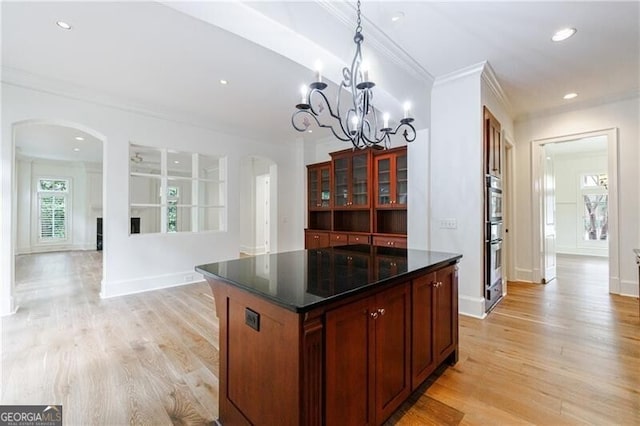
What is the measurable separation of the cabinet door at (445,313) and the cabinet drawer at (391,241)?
82.9 inches

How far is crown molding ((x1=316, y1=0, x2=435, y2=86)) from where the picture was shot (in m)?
2.13

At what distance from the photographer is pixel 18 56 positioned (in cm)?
293

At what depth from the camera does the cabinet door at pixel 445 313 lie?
1909 millimetres

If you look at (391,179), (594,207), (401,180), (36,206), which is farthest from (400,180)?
(36,206)

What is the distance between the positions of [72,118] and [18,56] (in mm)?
848

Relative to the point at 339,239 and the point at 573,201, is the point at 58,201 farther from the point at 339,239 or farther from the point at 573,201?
the point at 573,201

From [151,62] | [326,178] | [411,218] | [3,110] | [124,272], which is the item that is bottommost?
[124,272]

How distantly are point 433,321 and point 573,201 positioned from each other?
8.66 metres

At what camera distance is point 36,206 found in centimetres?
810

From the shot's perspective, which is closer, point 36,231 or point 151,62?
point 151,62

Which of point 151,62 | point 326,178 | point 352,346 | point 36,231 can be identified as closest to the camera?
point 352,346

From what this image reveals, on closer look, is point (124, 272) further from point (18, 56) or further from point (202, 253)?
point (18, 56)

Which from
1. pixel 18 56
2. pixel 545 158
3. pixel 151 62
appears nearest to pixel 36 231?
pixel 18 56

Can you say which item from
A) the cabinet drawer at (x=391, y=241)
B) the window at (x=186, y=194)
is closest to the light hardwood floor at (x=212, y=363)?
the cabinet drawer at (x=391, y=241)
